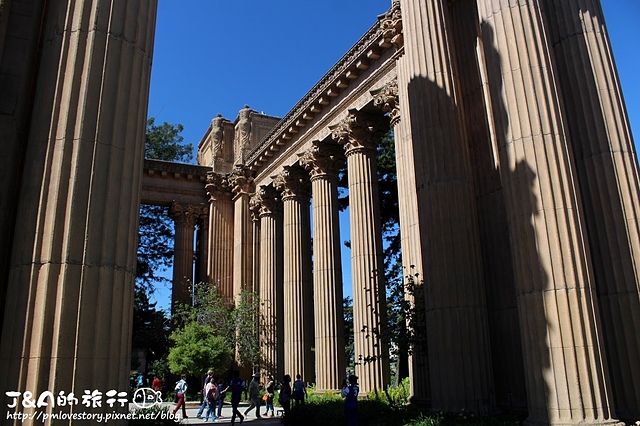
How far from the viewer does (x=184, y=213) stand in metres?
37.1

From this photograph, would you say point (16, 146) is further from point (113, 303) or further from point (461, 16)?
point (461, 16)

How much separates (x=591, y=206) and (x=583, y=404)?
452 cm

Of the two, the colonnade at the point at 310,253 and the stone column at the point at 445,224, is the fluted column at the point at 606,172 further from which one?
the colonnade at the point at 310,253

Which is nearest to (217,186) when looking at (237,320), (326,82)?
(237,320)

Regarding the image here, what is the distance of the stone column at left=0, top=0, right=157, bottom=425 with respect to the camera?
6.69m

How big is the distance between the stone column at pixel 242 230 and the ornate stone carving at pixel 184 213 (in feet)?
11.5

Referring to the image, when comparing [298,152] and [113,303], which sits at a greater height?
[298,152]

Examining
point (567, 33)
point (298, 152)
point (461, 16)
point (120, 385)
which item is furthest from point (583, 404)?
point (298, 152)

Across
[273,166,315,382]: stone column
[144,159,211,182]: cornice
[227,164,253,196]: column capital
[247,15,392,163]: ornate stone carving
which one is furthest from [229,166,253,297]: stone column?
[273,166,315,382]: stone column

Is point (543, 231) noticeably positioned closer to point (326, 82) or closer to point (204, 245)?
point (326, 82)

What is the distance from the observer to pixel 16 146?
27.2 feet

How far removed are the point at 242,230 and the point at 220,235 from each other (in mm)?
2113

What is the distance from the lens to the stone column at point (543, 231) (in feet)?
31.5

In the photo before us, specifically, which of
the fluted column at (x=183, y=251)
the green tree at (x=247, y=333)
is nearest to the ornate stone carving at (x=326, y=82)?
the fluted column at (x=183, y=251)
